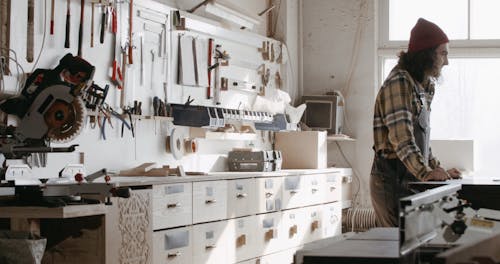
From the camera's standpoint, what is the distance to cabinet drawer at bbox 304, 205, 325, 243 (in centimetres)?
629

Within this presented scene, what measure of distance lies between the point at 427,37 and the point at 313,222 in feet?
8.98

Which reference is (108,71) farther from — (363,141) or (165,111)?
(363,141)

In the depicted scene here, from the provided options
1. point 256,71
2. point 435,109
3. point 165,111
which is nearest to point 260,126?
point 256,71

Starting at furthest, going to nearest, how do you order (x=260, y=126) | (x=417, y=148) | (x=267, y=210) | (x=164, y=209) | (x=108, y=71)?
(x=260, y=126), (x=267, y=210), (x=108, y=71), (x=164, y=209), (x=417, y=148)

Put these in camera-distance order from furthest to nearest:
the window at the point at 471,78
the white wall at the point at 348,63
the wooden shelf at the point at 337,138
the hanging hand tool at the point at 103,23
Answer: the white wall at the point at 348,63, the window at the point at 471,78, the wooden shelf at the point at 337,138, the hanging hand tool at the point at 103,23

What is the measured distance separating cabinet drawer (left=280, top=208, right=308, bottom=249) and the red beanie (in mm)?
2263

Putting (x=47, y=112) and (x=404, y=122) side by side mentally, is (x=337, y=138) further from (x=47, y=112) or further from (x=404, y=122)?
(x=47, y=112)

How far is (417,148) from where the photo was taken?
363cm

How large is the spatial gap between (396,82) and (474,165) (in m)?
3.27

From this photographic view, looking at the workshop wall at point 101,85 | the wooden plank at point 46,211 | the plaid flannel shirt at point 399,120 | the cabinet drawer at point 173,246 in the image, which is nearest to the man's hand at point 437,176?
the plaid flannel shirt at point 399,120

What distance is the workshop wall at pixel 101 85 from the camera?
426 cm

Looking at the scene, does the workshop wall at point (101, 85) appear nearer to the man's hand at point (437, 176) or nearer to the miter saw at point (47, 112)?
the miter saw at point (47, 112)

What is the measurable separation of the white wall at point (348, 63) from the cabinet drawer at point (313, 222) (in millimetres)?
938

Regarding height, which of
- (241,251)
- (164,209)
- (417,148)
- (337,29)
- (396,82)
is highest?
(337,29)
